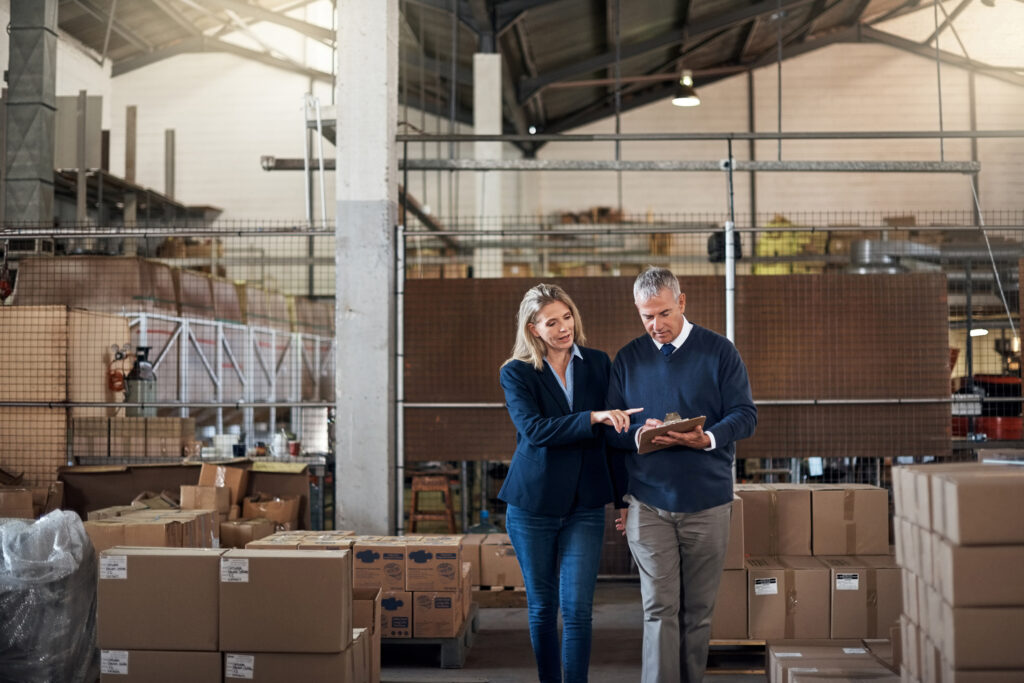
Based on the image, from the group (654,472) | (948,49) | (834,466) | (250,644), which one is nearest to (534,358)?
(654,472)

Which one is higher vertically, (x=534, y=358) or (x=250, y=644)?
(x=534, y=358)

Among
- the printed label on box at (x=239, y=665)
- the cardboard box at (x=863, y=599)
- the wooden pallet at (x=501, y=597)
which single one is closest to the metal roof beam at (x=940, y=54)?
the wooden pallet at (x=501, y=597)

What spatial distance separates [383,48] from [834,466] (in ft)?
18.4

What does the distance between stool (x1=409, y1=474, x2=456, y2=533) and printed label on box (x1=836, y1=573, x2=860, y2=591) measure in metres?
3.59

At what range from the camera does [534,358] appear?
3.69 metres

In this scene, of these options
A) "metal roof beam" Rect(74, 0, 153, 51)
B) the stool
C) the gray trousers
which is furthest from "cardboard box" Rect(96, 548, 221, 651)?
"metal roof beam" Rect(74, 0, 153, 51)

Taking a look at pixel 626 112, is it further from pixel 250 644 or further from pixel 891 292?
pixel 250 644

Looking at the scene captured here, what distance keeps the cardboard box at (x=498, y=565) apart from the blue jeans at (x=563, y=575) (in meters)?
2.63

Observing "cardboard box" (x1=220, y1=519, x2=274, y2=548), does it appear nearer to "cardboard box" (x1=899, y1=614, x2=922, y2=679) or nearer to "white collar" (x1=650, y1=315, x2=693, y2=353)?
"white collar" (x1=650, y1=315, x2=693, y2=353)

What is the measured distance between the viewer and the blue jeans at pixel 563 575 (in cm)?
358

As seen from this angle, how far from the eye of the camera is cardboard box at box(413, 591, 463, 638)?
5.01 m

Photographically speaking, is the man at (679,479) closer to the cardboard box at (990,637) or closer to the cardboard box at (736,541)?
the cardboard box at (990,637)

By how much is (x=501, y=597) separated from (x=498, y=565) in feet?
0.78

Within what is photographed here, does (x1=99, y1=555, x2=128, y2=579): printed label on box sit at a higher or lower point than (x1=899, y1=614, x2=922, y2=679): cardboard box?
higher
